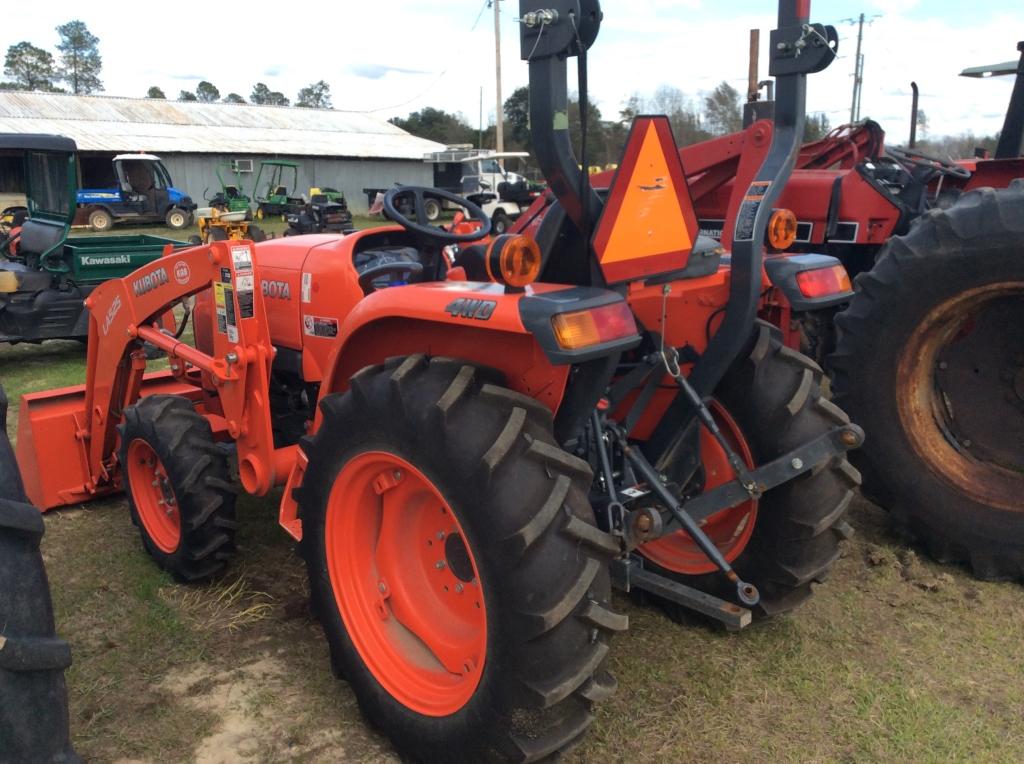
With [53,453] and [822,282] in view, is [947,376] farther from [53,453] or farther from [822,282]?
[53,453]

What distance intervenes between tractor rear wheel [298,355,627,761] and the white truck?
17961mm

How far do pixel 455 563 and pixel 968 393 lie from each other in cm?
260

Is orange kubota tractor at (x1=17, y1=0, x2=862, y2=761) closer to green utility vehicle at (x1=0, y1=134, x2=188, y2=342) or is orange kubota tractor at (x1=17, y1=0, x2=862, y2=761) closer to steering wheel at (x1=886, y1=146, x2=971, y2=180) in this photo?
steering wheel at (x1=886, y1=146, x2=971, y2=180)

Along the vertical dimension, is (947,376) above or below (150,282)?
below

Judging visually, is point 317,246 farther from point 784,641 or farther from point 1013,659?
point 1013,659

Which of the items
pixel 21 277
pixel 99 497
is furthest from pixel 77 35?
pixel 99 497

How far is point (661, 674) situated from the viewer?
279 centimetres

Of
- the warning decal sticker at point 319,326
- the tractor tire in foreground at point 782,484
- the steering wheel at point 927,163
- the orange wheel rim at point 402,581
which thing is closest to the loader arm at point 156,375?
the warning decal sticker at point 319,326

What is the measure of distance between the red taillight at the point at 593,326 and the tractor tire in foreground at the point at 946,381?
6.75 feet

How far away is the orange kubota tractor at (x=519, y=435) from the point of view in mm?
1997

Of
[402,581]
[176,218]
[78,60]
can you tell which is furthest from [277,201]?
[78,60]

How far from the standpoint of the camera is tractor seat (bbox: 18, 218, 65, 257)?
26.1ft

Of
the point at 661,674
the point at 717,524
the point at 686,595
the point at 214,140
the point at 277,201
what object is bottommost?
the point at 661,674

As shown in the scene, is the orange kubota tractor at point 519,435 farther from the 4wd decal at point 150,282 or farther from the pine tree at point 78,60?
the pine tree at point 78,60
